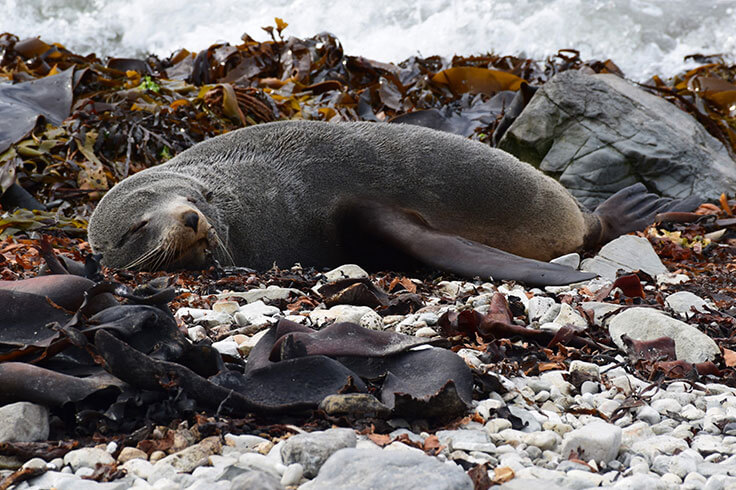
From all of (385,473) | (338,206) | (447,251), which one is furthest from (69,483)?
(338,206)

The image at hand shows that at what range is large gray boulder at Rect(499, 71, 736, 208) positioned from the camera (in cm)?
725

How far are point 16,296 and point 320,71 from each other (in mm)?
7095

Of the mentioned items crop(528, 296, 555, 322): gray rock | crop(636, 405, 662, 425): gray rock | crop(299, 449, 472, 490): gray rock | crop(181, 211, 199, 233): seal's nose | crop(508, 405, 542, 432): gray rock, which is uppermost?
crop(299, 449, 472, 490): gray rock

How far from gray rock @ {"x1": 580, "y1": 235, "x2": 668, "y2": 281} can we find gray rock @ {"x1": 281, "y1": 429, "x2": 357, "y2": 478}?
133 inches

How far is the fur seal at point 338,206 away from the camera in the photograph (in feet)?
15.6

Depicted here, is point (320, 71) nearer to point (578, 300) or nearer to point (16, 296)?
point (578, 300)

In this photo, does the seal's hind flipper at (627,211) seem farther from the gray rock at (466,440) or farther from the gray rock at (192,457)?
the gray rock at (192,457)

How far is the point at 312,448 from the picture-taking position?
1781mm

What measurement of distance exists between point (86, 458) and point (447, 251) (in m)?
3.21

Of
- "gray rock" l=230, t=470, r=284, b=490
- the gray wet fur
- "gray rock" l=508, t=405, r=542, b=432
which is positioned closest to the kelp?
the gray wet fur

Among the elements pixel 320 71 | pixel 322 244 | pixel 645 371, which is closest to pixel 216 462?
pixel 645 371

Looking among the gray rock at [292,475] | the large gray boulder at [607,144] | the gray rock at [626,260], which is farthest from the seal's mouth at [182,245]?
the large gray boulder at [607,144]

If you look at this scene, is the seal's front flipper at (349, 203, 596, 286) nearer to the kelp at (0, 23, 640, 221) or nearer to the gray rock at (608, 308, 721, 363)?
the gray rock at (608, 308, 721, 363)

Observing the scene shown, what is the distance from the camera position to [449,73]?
30.0 ft
